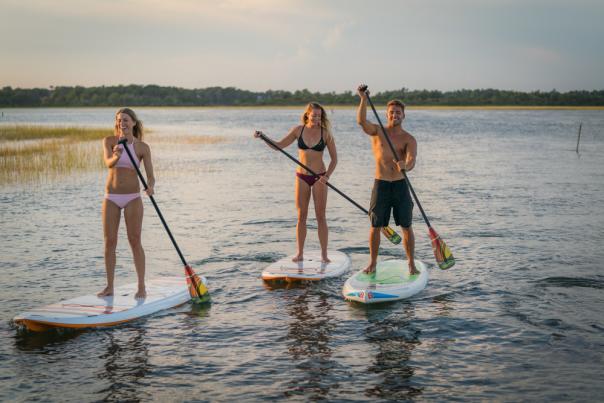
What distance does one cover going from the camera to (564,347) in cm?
702

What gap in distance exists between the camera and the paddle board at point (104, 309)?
719 centimetres

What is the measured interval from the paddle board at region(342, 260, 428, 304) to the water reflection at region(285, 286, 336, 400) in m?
0.41

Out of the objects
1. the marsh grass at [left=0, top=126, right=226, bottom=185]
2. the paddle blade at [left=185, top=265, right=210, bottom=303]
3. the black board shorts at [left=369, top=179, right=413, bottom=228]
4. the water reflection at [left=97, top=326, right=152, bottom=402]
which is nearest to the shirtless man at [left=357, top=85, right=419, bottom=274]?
the black board shorts at [left=369, top=179, right=413, bottom=228]

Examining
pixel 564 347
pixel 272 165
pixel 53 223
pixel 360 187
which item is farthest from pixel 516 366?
pixel 272 165

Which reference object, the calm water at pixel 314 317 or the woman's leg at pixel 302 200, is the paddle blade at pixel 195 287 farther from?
the woman's leg at pixel 302 200

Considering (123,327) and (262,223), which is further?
(262,223)

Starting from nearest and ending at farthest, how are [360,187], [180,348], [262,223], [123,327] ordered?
1. [180,348]
2. [123,327]
3. [262,223]
4. [360,187]

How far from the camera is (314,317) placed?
7.95 meters

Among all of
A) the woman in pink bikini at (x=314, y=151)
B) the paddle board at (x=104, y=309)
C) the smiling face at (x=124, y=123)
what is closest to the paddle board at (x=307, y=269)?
the woman in pink bikini at (x=314, y=151)

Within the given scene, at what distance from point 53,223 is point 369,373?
10.5 m

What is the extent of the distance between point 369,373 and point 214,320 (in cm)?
237

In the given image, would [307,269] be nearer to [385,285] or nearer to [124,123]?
[385,285]

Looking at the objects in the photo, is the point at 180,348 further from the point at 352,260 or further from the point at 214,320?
the point at 352,260

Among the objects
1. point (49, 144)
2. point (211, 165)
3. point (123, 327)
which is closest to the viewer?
point (123, 327)
